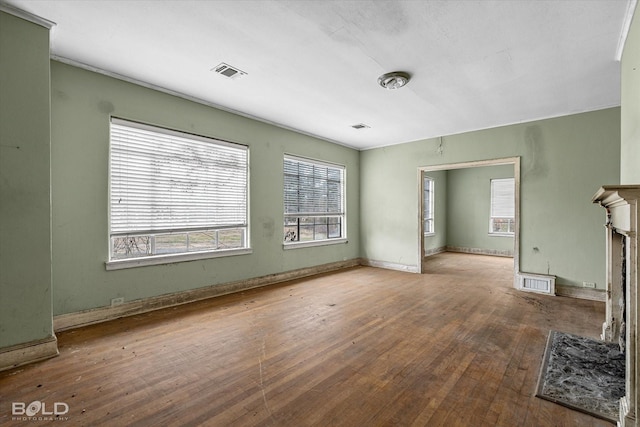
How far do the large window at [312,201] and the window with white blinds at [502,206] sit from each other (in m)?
4.95

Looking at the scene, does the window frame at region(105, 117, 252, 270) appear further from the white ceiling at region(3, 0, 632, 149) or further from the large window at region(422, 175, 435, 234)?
the large window at region(422, 175, 435, 234)

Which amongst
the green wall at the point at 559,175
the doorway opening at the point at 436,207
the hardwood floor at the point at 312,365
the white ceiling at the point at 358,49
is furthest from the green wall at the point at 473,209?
the hardwood floor at the point at 312,365

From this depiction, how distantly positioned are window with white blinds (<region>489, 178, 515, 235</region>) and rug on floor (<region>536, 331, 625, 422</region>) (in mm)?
6188

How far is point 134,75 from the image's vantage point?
3.38 metres

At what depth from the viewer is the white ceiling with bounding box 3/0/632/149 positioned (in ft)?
7.49

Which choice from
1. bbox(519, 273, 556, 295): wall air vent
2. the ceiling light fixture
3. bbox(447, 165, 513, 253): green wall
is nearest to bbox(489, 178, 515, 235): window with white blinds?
bbox(447, 165, 513, 253): green wall

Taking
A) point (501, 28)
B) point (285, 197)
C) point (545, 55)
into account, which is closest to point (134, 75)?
point (285, 197)

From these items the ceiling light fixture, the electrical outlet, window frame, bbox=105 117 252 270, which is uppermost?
the ceiling light fixture

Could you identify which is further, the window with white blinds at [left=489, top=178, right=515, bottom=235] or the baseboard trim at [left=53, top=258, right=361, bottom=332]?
the window with white blinds at [left=489, top=178, right=515, bottom=235]

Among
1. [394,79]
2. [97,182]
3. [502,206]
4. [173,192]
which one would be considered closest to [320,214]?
[173,192]

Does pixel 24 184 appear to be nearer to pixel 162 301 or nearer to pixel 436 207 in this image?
pixel 162 301

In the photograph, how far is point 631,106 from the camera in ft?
Answer: 7.82

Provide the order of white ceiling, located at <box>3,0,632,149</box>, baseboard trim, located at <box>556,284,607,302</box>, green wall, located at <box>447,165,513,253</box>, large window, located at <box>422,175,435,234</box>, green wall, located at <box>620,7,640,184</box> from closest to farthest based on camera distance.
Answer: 1. green wall, located at <box>620,7,640,184</box>
2. white ceiling, located at <box>3,0,632,149</box>
3. baseboard trim, located at <box>556,284,607,302</box>
4. green wall, located at <box>447,165,513,253</box>
5. large window, located at <box>422,175,435,234</box>

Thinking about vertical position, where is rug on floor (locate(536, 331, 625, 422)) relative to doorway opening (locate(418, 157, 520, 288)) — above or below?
below
